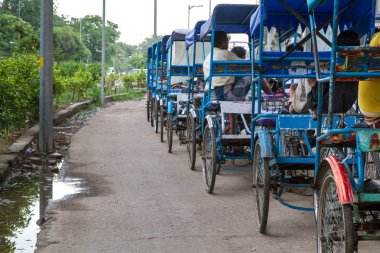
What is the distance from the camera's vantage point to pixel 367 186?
401 centimetres

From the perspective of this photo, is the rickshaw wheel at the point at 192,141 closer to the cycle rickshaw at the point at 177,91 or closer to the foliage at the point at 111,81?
the cycle rickshaw at the point at 177,91

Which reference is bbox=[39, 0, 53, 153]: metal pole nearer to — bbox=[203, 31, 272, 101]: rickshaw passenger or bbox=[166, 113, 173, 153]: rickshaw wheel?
bbox=[166, 113, 173, 153]: rickshaw wheel

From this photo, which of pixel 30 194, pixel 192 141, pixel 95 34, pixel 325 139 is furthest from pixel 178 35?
pixel 95 34

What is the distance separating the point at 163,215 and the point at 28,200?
181cm

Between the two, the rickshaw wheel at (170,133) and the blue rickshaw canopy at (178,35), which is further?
the blue rickshaw canopy at (178,35)

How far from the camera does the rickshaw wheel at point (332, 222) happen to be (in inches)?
149

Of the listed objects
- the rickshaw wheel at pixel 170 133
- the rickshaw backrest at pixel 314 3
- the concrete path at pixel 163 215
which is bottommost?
the concrete path at pixel 163 215

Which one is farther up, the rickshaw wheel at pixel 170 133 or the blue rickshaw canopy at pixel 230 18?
the blue rickshaw canopy at pixel 230 18

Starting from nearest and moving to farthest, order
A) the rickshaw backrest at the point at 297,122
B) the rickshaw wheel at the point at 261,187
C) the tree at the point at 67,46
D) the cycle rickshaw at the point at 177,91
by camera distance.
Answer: the rickshaw wheel at the point at 261,187 → the rickshaw backrest at the point at 297,122 → the cycle rickshaw at the point at 177,91 → the tree at the point at 67,46

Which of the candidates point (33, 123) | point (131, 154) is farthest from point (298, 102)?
point (33, 123)

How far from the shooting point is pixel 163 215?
6.90 metres

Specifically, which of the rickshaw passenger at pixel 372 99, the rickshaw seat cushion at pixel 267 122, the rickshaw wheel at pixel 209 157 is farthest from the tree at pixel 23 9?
the rickshaw passenger at pixel 372 99

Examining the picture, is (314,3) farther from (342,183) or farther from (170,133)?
(170,133)

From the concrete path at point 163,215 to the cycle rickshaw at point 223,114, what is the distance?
431 millimetres
